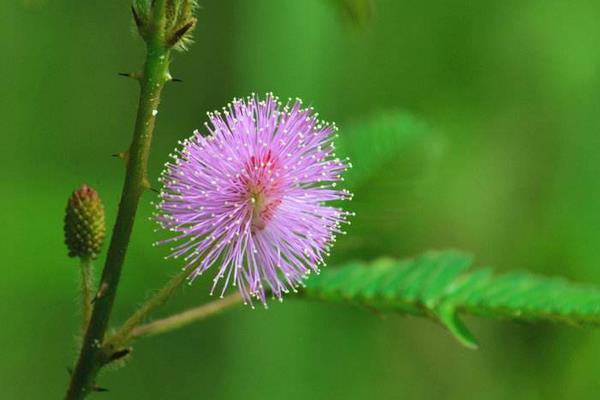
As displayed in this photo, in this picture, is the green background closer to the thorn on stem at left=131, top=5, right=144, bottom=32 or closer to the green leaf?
the green leaf

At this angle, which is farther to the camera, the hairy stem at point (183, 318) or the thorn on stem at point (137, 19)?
the hairy stem at point (183, 318)

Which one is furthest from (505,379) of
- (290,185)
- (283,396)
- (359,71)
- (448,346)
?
(290,185)

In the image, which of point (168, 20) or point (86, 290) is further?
point (86, 290)

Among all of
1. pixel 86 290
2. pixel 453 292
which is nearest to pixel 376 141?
pixel 453 292

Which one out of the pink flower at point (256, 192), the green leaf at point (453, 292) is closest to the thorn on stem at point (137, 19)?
the pink flower at point (256, 192)

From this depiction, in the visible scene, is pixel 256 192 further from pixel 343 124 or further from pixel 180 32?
pixel 343 124

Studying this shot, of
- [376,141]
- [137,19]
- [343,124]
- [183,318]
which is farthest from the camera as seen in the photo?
[343,124]

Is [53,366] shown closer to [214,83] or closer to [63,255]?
[63,255]

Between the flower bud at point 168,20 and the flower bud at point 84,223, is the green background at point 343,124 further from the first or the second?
the flower bud at point 168,20
